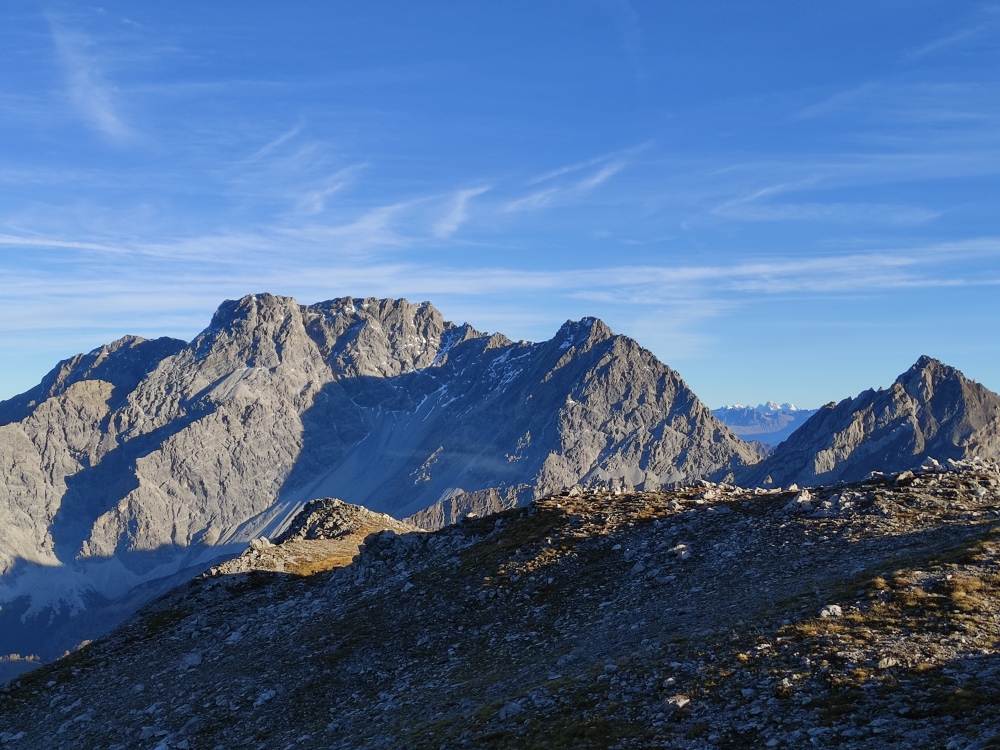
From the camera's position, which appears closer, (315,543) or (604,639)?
(604,639)

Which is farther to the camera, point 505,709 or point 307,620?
point 307,620

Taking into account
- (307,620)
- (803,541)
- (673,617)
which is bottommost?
(307,620)

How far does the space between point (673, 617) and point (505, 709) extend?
6821 mm

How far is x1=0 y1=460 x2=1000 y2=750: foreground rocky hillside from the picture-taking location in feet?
59.3

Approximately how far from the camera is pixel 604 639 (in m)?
24.8

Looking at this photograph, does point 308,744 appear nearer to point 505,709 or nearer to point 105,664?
point 505,709

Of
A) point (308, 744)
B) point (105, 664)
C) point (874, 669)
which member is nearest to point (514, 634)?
point (308, 744)

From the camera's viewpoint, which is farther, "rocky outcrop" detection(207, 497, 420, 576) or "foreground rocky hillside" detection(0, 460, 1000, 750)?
"rocky outcrop" detection(207, 497, 420, 576)

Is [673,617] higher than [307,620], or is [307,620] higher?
[673,617]

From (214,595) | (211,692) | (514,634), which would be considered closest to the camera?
(514,634)

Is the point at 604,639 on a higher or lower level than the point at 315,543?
higher

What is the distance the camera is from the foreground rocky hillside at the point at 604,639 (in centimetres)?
1806

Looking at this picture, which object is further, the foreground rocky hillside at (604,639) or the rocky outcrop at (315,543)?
the rocky outcrop at (315,543)

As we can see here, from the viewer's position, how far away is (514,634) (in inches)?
1083
